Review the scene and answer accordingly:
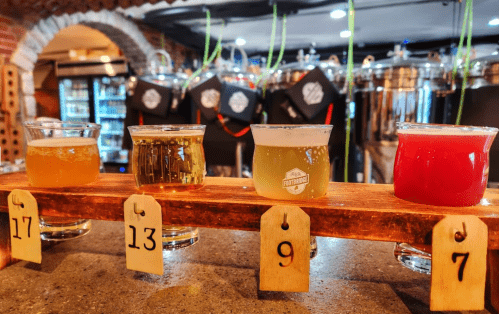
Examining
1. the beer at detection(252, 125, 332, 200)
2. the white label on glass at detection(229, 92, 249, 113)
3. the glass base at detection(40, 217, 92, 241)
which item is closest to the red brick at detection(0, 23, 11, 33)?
the white label on glass at detection(229, 92, 249, 113)

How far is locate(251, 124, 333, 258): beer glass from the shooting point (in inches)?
20.3

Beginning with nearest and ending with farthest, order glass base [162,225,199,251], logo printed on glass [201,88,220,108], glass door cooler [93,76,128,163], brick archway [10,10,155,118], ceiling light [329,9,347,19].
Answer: glass base [162,225,199,251] < logo printed on glass [201,88,220,108] < brick archway [10,10,155,118] < ceiling light [329,9,347,19] < glass door cooler [93,76,128,163]

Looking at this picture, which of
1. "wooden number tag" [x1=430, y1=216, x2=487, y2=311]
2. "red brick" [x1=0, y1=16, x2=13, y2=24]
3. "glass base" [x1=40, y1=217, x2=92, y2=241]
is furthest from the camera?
"red brick" [x1=0, y1=16, x2=13, y2=24]

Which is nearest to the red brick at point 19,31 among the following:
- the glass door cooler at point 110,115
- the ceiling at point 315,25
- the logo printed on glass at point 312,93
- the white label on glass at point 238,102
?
the ceiling at point 315,25

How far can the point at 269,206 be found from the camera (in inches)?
20.1

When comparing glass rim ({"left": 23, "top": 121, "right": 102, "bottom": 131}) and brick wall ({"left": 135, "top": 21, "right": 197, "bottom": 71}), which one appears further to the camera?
brick wall ({"left": 135, "top": 21, "right": 197, "bottom": 71})

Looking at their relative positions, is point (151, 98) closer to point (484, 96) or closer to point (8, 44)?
point (8, 44)

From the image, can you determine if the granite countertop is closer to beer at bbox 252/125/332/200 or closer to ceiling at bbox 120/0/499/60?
beer at bbox 252/125/332/200

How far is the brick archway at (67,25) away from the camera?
3432mm

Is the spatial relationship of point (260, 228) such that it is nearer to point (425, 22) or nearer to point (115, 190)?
point (115, 190)

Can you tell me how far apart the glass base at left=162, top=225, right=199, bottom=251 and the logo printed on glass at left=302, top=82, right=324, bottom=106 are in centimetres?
154

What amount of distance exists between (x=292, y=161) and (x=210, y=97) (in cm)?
191

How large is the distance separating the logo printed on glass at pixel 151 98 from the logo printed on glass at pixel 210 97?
1.34 ft

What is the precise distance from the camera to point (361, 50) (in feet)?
23.3
